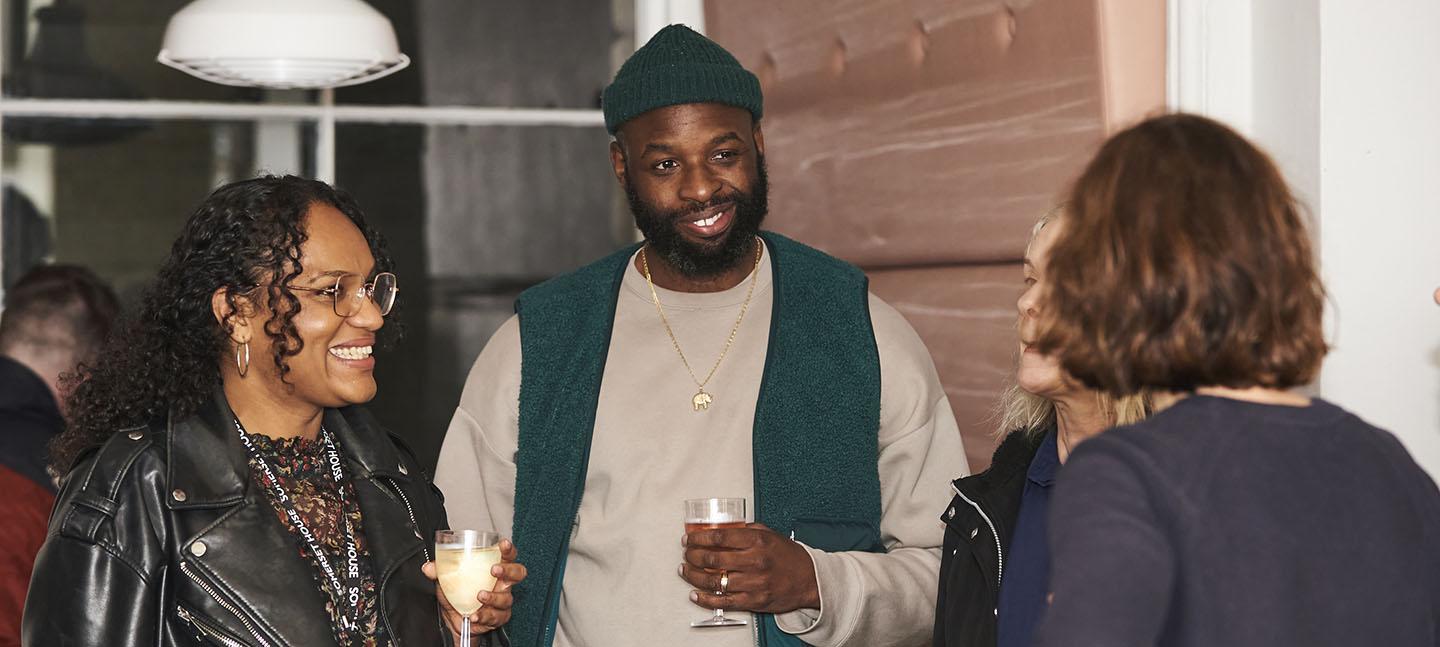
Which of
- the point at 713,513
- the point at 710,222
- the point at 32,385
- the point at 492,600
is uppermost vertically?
the point at 710,222

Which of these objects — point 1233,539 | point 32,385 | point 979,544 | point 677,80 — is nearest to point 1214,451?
point 1233,539

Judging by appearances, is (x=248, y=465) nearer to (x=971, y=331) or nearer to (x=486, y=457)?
(x=486, y=457)

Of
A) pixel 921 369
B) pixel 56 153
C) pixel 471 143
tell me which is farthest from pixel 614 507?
pixel 56 153

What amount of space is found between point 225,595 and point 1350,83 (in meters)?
1.98

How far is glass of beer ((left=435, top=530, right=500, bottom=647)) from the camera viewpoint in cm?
204

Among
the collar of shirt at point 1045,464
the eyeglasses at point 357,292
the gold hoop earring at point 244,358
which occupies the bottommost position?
the collar of shirt at point 1045,464

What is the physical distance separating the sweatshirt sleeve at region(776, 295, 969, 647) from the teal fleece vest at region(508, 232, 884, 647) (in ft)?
0.11

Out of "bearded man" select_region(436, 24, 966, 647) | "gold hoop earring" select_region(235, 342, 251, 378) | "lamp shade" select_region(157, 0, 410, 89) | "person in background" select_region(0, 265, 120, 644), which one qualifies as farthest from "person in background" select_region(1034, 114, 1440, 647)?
"person in background" select_region(0, 265, 120, 644)

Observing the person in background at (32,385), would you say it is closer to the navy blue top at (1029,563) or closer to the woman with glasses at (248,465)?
the woman with glasses at (248,465)

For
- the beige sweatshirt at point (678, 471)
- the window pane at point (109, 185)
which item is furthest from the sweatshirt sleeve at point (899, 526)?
the window pane at point (109, 185)

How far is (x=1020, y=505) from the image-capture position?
2.13 m

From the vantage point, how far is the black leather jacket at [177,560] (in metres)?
1.83

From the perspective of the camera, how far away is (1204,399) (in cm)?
125

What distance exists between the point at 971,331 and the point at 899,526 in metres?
0.73
